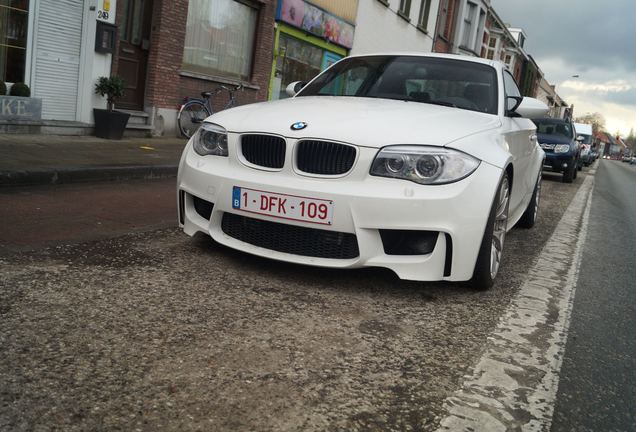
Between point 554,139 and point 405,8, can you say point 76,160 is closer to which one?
point 554,139

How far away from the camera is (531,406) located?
211 centimetres

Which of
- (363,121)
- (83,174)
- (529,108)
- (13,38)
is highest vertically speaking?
(13,38)

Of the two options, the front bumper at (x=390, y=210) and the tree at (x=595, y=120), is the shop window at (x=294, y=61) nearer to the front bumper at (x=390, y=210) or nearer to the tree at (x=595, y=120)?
the front bumper at (x=390, y=210)

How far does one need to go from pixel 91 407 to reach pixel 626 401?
188 cm

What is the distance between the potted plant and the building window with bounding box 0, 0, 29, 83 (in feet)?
3.83

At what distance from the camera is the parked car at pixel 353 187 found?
3.09 meters

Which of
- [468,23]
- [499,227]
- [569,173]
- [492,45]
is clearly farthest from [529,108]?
[492,45]

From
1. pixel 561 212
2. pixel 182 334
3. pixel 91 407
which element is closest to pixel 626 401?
pixel 182 334

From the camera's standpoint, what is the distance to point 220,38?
43.5ft

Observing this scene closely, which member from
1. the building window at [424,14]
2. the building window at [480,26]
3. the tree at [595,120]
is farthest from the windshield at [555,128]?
the tree at [595,120]

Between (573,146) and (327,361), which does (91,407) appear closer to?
(327,361)

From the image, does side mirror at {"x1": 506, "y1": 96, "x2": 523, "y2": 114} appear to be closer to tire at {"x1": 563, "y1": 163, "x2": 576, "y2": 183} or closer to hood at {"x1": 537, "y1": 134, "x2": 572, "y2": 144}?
tire at {"x1": 563, "y1": 163, "x2": 576, "y2": 183}

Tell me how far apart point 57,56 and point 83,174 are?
4.18 metres

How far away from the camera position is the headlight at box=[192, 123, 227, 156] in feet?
11.8
